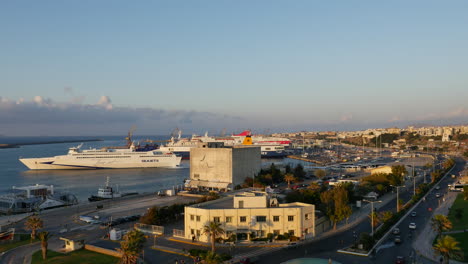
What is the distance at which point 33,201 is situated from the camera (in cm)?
3753

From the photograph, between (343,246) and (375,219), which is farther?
(375,219)

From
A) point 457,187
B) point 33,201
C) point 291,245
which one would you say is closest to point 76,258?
point 291,245

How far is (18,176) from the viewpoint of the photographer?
211 ft

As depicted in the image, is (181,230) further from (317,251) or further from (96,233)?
(317,251)

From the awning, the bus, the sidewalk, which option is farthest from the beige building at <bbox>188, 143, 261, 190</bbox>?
the sidewalk

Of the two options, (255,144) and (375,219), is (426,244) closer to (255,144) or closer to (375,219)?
(375,219)

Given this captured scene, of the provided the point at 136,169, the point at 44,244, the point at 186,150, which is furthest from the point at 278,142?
the point at 44,244

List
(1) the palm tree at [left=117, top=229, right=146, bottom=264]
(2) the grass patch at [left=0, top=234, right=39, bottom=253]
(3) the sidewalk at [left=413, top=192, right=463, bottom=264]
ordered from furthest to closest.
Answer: (2) the grass patch at [left=0, top=234, right=39, bottom=253]
(3) the sidewalk at [left=413, top=192, right=463, bottom=264]
(1) the palm tree at [left=117, top=229, right=146, bottom=264]

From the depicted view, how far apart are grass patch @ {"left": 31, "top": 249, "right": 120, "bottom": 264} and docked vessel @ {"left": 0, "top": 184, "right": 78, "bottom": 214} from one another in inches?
677

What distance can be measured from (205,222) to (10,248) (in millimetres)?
11574

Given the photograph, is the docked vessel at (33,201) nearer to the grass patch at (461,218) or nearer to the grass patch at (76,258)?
the grass patch at (76,258)

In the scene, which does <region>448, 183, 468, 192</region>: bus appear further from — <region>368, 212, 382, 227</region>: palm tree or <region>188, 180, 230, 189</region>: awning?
<region>188, 180, 230, 189</region>: awning

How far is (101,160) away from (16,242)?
2145 inches

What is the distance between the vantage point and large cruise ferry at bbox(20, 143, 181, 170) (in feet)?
239
